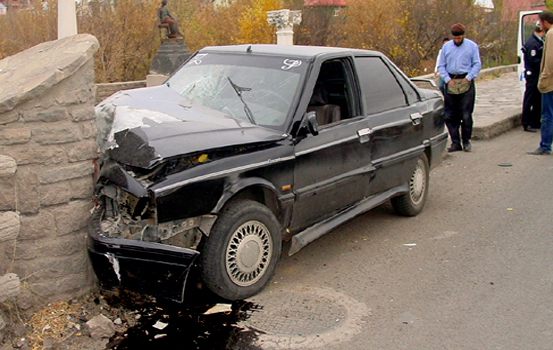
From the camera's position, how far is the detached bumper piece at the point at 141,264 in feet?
11.8

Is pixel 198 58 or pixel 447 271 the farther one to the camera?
pixel 198 58

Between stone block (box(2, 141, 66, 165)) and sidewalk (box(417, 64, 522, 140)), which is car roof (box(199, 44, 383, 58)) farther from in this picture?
sidewalk (box(417, 64, 522, 140))

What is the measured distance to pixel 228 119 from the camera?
14.8 ft

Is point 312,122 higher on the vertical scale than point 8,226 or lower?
higher

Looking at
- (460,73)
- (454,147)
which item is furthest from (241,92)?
(454,147)

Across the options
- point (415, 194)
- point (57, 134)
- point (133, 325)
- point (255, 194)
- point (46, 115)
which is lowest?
point (133, 325)

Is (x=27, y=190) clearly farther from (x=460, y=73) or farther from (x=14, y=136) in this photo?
(x=460, y=73)

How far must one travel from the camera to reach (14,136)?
3.58 metres

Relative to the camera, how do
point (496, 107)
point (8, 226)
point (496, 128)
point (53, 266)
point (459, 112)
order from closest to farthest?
point (8, 226)
point (53, 266)
point (459, 112)
point (496, 128)
point (496, 107)

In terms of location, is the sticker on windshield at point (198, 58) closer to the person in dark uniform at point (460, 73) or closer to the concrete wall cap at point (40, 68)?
the concrete wall cap at point (40, 68)

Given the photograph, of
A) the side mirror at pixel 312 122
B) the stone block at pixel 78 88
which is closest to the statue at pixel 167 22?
the side mirror at pixel 312 122

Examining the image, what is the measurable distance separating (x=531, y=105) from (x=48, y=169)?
9.54 meters

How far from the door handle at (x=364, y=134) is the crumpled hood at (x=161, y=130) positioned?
995 millimetres

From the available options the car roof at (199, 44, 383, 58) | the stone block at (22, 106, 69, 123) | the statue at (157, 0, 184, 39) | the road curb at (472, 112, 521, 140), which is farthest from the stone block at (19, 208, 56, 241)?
the statue at (157, 0, 184, 39)
